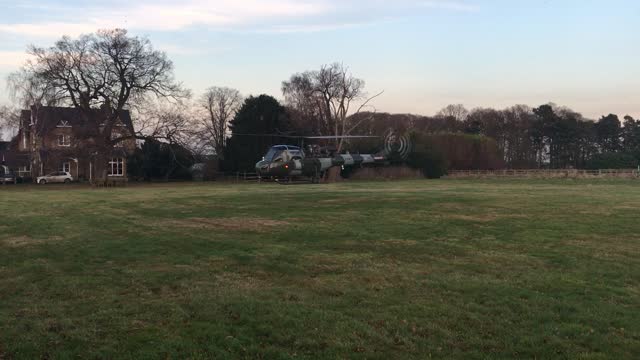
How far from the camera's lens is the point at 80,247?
12.5 m

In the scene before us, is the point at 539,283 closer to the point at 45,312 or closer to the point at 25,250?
the point at 45,312

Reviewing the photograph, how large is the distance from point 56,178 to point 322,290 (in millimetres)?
58930

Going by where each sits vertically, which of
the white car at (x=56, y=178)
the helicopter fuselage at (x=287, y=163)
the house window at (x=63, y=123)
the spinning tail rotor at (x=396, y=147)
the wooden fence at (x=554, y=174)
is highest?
the house window at (x=63, y=123)

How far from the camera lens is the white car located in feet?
192

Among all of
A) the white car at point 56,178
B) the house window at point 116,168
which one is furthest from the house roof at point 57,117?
the house window at point 116,168

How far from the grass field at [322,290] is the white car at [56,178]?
46078 mm

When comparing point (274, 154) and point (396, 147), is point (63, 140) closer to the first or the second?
point (274, 154)

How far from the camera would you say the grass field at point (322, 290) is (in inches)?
233

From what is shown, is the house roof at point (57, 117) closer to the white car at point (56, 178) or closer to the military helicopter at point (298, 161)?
the white car at point (56, 178)

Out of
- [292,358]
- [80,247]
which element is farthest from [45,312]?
[80,247]

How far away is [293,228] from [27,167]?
6417cm

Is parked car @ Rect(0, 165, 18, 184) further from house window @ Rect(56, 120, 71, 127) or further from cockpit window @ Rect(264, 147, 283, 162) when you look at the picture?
cockpit window @ Rect(264, 147, 283, 162)

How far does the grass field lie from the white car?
46078mm

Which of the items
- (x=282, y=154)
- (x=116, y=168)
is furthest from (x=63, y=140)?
(x=282, y=154)
